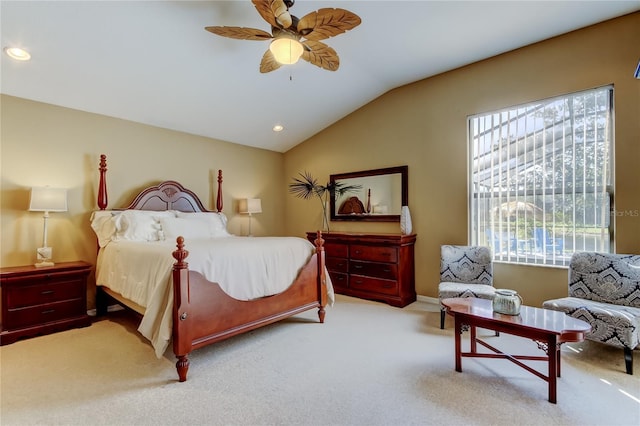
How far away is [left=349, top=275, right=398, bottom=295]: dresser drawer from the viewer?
13.0 ft

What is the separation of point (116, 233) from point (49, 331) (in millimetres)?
1100

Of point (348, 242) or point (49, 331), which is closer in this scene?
point (49, 331)

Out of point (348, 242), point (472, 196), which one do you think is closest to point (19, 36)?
point (348, 242)

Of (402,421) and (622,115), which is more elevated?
(622,115)

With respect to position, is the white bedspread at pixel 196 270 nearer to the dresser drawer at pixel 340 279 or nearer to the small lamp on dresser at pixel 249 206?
the dresser drawer at pixel 340 279

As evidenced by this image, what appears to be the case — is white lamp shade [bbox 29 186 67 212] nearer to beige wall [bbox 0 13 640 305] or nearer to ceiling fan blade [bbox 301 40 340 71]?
beige wall [bbox 0 13 640 305]

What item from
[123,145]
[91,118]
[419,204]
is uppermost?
[91,118]

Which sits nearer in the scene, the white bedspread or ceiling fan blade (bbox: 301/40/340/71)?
the white bedspread

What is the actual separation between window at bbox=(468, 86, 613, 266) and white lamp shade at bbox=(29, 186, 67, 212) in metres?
4.60

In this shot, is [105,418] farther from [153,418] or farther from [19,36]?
[19,36]

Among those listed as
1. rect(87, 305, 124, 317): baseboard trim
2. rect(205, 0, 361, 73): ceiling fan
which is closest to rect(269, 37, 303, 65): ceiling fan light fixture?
rect(205, 0, 361, 73): ceiling fan

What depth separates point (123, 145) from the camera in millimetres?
3971

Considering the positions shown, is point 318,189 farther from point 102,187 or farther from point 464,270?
point 102,187

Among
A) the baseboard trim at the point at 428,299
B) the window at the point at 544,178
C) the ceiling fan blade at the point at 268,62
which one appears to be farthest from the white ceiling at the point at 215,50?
the baseboard trim at the point at 428,299
